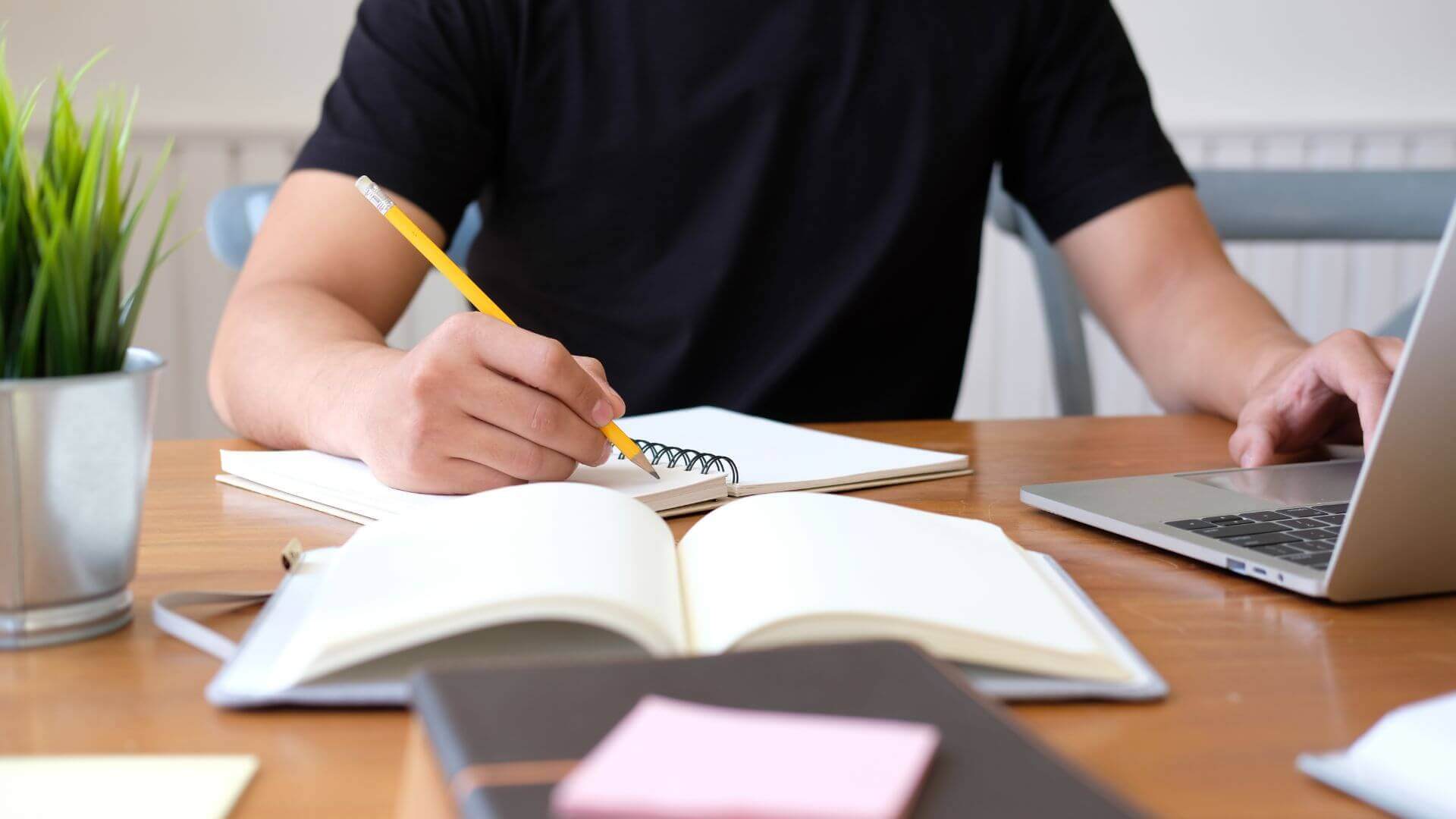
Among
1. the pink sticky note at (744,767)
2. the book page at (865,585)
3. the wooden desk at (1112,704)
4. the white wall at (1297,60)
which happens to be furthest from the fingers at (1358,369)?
the white wall at (1297,60)

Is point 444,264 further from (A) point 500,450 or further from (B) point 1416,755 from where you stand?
(B) point 1416,755

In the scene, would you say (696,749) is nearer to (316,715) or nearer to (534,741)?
(534,741)

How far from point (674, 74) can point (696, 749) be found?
109 cm

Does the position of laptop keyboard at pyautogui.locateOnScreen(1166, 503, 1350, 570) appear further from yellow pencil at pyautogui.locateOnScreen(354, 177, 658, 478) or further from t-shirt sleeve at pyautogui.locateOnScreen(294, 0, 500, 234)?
t-shirt sleeve at pyautogui.locateOnScreen(294, 0, 500, 234)

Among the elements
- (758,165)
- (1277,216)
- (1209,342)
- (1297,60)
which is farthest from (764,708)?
(1297,60)

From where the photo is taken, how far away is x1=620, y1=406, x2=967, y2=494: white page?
761 mm

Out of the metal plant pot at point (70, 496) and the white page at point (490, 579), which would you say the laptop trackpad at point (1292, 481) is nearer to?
the white page at point (490, 579)

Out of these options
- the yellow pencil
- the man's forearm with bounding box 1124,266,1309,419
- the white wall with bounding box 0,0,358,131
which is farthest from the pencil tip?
the white wall with bounding box 0,0,358,131

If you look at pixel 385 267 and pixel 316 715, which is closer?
pixel 316 715

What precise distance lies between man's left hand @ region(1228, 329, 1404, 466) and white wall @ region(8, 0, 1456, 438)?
5.72ft

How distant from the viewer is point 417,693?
0.34 m

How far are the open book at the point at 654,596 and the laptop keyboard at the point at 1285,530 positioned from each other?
0.13m

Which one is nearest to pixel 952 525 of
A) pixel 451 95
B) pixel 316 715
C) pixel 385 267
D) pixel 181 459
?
pixel 316 715

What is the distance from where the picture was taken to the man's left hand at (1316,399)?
0.83 meters
